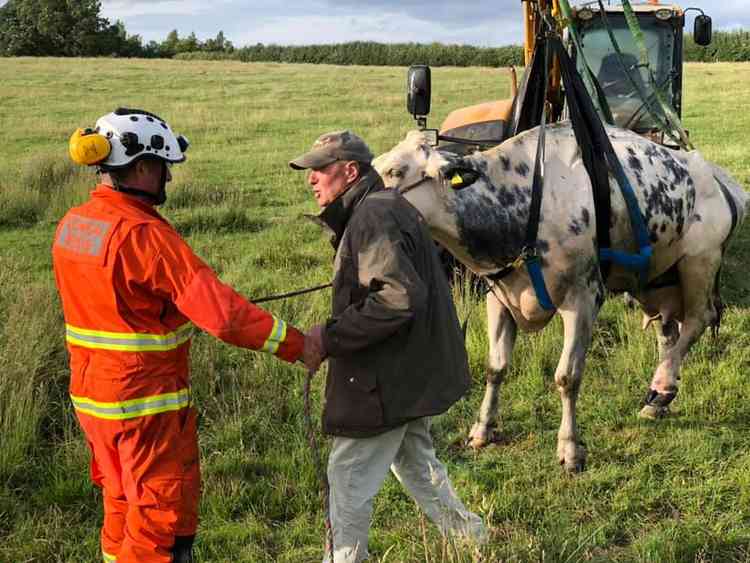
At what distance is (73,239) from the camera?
2.84 metres

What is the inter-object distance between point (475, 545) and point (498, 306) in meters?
2.19

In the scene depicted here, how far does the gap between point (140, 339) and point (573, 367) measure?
2663mm

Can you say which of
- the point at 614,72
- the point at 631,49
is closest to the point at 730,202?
the point at 614,72

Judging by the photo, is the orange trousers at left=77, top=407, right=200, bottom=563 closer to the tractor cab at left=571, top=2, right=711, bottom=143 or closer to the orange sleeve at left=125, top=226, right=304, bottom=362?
the orange sleeve at left=125, top=226, right=304, bottom=362

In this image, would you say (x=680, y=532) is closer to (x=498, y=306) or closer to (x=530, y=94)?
(x=498, y=306)

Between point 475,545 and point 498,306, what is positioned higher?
point 498,306

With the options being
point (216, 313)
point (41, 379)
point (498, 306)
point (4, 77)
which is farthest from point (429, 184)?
point (4, 77)

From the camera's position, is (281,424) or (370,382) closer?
(370,382)

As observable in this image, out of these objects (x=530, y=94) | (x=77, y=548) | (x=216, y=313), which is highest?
(x=530, y=94)

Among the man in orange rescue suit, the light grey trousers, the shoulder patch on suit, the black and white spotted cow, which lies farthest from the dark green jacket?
the black and white spotted cow

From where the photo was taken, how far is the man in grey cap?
2.84 meters

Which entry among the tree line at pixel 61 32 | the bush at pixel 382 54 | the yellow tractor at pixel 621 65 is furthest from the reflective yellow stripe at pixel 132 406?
the tree line at pixel 61 32

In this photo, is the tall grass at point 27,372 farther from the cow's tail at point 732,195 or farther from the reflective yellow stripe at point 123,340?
the cow's tail at point 732,195

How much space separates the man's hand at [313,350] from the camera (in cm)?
288
